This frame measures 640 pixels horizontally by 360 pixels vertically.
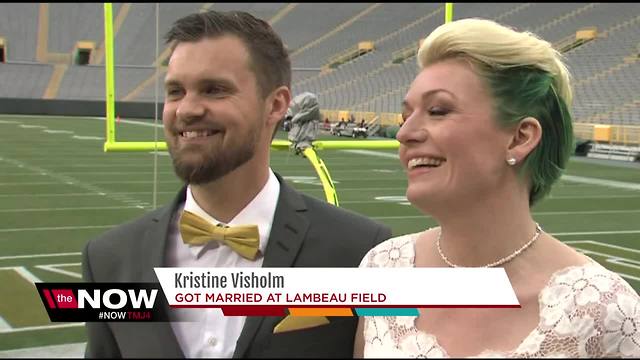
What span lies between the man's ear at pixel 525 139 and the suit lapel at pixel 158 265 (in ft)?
2.24

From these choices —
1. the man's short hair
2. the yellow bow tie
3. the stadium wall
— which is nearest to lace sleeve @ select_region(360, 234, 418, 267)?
the yellow bow tie

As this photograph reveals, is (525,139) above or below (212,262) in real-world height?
above

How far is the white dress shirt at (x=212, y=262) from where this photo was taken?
61.0 inches

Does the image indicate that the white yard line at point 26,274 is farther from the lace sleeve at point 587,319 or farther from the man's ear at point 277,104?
the lace sleeve at point 587,319

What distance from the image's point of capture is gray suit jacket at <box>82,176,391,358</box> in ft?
4.91

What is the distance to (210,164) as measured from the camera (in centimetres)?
160

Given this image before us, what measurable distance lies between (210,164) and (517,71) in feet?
1.96

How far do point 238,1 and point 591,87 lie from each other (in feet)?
49.0

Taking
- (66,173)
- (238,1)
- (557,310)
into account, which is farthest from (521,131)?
(238,1)

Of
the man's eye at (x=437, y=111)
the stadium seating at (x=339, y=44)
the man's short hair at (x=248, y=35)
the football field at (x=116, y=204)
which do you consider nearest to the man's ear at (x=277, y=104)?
the man's short hair at (x=248, y=35)

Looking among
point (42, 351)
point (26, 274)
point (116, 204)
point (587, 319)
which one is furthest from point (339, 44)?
point (587, 319)

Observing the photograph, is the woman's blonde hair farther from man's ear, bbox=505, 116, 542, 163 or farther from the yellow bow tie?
the yellow bow tie

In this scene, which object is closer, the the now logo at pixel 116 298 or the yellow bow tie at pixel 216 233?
the the now logo at pixel 116 298

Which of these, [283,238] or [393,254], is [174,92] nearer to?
[283,238]
